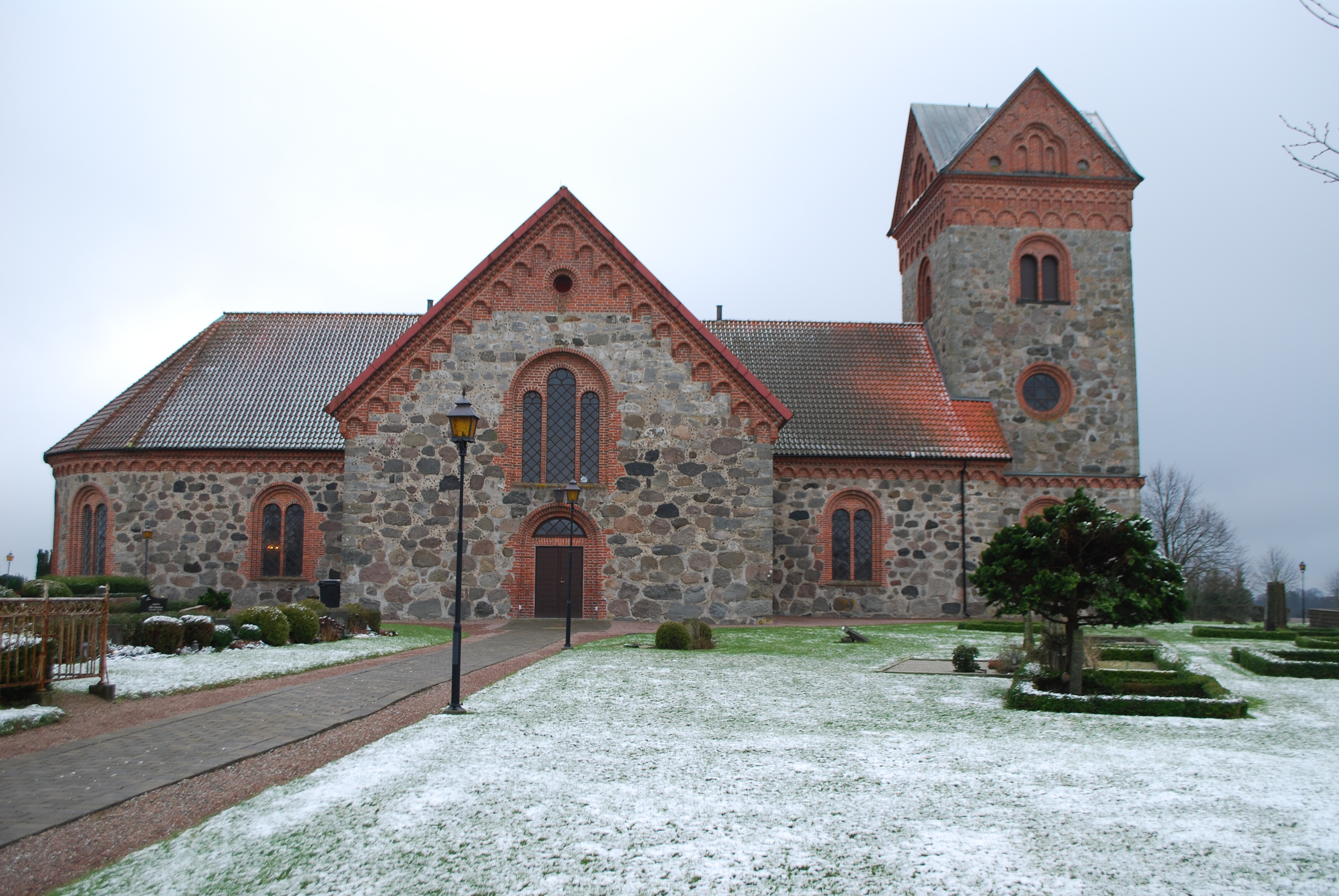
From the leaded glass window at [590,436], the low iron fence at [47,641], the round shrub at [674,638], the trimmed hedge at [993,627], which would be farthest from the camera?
the leaded glass window at [590,436]

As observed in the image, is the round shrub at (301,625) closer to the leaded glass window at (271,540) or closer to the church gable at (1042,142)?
the leaded glass window at (271,540)

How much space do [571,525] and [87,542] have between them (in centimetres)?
1480

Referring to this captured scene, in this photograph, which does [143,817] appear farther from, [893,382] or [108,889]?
[893,382]

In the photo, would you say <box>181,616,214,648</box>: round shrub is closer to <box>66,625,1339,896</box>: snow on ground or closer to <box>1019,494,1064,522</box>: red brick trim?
<box>66,625,1339,896</box>: snow on ground

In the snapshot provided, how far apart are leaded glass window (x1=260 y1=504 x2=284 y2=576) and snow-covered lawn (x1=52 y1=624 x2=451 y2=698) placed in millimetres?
8677

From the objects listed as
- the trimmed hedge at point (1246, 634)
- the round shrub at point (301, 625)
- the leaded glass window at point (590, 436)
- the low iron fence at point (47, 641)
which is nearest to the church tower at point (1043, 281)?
the trimmed hedge at point (1246, 634)

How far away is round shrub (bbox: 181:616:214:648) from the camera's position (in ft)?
47.0

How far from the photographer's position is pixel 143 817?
620 cm

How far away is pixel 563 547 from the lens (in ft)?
69.7

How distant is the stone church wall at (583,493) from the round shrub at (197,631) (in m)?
6.16

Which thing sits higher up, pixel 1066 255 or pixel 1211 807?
pixel 1066 255

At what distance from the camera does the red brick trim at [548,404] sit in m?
21.3

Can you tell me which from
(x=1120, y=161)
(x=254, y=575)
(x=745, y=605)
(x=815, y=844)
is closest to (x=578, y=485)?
(x=745, y=605)

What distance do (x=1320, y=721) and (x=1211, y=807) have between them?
458cm
